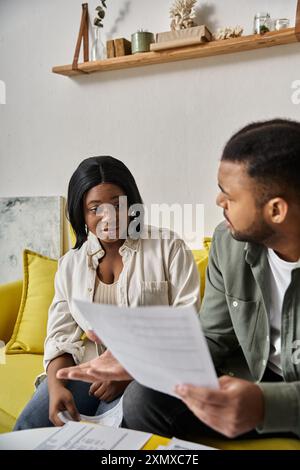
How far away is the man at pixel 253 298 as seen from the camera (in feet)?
2.59

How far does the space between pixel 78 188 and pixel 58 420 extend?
0.62 metres

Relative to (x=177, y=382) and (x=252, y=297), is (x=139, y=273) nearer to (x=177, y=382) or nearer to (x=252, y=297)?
(x=252, y=297)

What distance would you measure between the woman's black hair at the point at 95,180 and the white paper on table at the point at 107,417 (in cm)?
54

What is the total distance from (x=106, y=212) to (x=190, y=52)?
3.30 feet

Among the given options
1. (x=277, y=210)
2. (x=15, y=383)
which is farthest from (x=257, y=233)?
(x=15, y=383)

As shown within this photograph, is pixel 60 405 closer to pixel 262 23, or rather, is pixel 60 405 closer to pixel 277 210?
pixel 277 210

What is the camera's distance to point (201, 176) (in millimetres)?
2074

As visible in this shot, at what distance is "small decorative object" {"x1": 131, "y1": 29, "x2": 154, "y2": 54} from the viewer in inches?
80.8

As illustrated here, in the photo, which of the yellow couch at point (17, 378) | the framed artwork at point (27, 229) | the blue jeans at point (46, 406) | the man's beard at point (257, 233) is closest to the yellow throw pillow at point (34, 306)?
the yellow couch at point (17, 378)

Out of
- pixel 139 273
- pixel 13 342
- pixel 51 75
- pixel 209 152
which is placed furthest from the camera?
pixel 51 75

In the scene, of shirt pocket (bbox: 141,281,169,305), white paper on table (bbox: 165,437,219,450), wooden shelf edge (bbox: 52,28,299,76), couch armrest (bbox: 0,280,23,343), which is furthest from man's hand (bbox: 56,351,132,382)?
wooden shelf edge (bbox: 52,28,299,76)

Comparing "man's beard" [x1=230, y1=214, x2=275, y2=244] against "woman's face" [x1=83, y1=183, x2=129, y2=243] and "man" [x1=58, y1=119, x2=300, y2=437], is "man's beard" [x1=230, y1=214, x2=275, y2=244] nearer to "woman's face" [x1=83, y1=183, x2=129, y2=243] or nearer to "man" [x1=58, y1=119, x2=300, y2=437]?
"man" [x1=58, y1=119, x2=300, y2=437]

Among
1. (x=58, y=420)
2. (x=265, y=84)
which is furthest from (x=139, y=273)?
(x=265, y=84)

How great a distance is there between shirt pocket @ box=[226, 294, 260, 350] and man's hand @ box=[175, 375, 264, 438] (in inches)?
12.5
